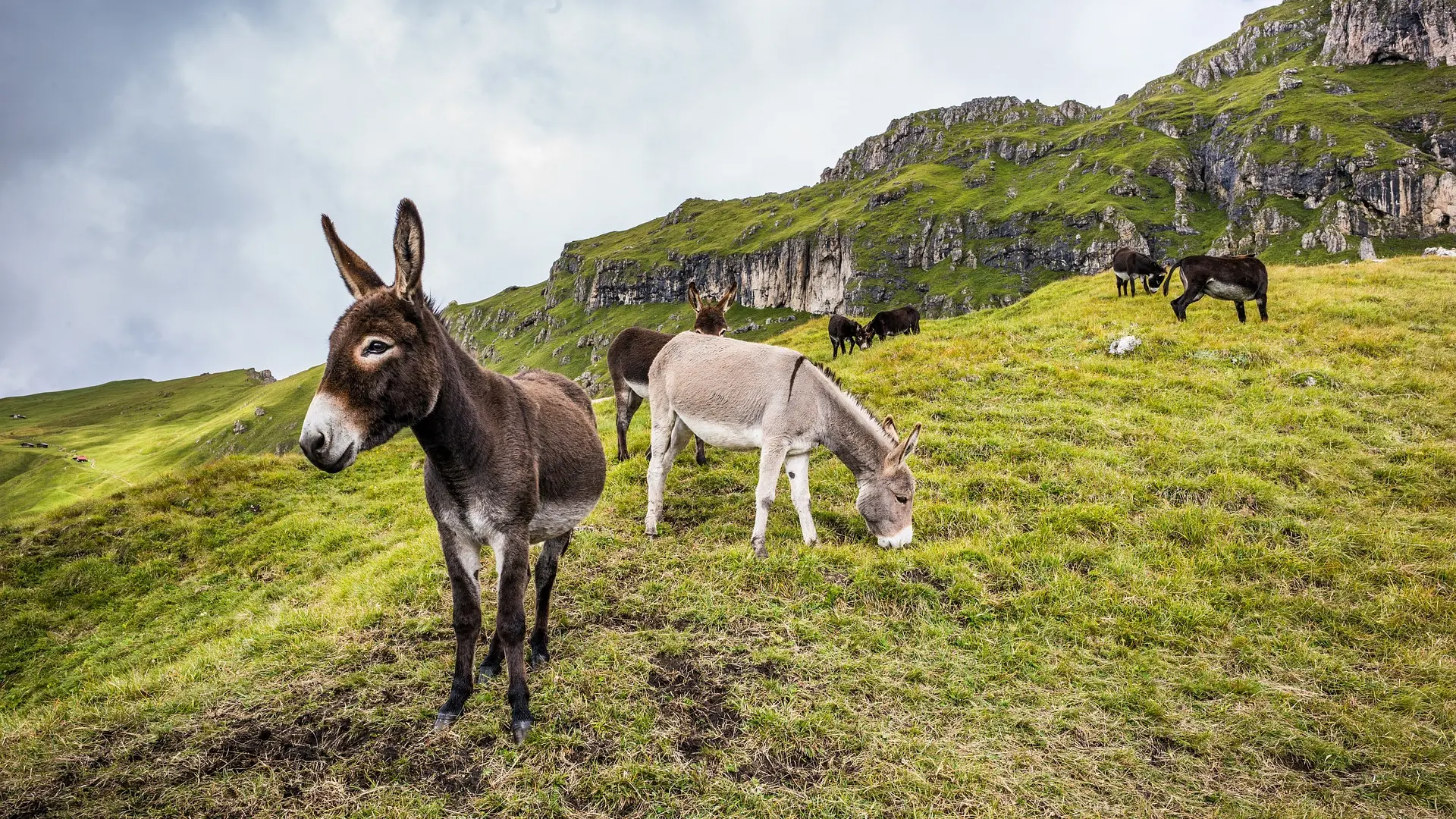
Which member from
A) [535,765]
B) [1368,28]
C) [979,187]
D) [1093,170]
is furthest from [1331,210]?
[535,765]

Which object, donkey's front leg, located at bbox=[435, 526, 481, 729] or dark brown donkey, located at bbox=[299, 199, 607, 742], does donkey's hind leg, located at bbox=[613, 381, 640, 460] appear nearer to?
dark brown donkey, located at bbox=[299, 199, 607, 742]

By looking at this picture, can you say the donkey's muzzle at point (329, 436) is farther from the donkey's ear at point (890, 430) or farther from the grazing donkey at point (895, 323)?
the grazing donkey at point (895, 323)

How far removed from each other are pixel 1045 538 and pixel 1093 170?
6949 inches

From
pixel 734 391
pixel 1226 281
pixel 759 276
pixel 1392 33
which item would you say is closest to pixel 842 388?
pixel 734 391

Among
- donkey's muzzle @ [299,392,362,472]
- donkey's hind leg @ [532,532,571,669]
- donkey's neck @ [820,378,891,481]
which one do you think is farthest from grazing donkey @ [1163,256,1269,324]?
donkey's muzzle @ [299,392,362,472]

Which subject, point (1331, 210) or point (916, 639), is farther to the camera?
point (1331, 210)

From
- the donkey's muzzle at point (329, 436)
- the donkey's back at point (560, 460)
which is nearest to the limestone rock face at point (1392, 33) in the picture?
the donkey's back at point (560, 460)

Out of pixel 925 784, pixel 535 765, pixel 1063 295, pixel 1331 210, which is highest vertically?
pixel 1331 210

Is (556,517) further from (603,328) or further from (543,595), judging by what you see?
(603,328)

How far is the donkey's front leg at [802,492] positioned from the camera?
7930 mm

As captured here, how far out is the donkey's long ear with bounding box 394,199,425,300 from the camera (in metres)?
3.73

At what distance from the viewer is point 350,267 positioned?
13.0ft

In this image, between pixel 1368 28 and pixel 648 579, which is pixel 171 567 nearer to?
pixel 648 579

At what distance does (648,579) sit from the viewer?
23.7ft
